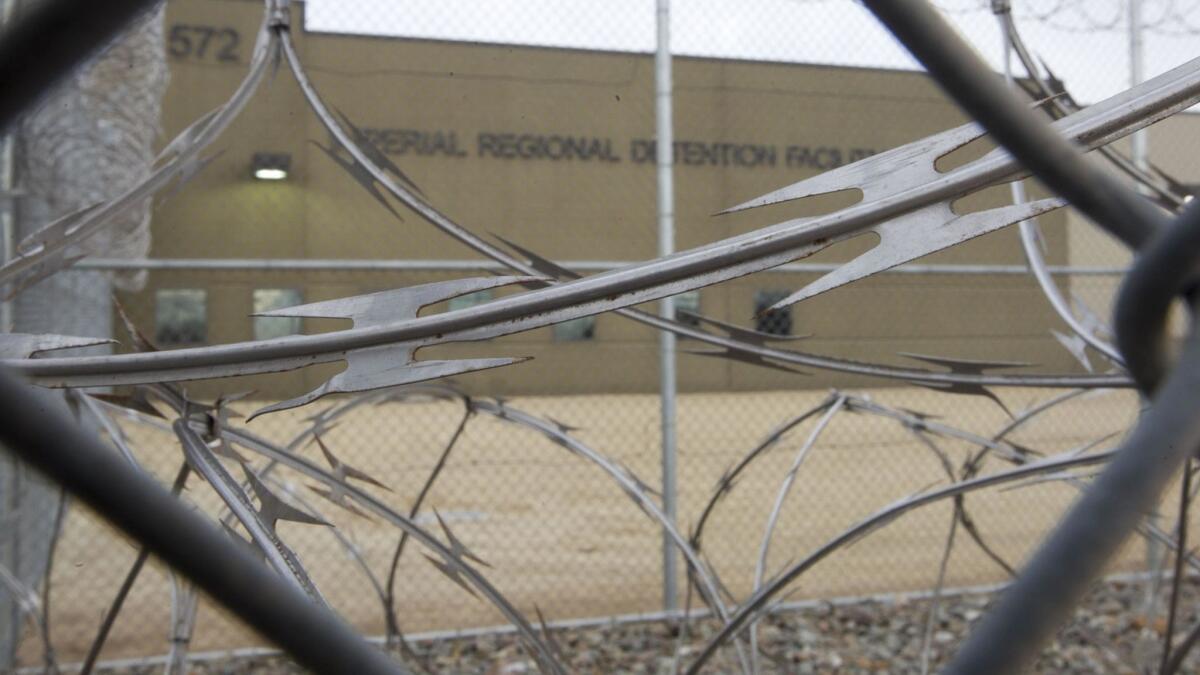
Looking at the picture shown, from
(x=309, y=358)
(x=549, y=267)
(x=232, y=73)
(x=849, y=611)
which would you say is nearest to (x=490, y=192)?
→ (x=232, y=73)

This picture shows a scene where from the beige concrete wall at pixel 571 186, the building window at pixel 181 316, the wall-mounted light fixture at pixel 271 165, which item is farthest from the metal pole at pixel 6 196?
the wall-mounted light fixture at pixel 271 165

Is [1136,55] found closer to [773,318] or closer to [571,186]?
[773,318]

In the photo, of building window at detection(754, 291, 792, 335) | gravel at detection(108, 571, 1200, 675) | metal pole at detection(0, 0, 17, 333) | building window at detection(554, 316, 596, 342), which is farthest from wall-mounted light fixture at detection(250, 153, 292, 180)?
gravel at detection(108, 571, 1200, 675)

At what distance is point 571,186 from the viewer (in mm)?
9344

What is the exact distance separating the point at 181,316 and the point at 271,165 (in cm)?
142

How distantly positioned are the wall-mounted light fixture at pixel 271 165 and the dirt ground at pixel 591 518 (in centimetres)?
→ 187

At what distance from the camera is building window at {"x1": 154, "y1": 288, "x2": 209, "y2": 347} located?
6371 mm

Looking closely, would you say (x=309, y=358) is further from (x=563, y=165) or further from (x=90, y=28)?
(x=563, y=165)

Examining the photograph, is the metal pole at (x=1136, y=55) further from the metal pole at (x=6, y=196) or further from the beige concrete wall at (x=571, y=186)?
the metal pole at (x=6, y=196)

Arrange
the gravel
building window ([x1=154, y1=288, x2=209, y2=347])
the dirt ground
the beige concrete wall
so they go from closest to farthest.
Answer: the gravel, the dirt ground, building window ([x1=154, y1=288, x2=209, y2=347]), the beige concrete wall

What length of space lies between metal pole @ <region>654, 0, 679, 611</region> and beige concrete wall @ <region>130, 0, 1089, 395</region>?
1819 mm

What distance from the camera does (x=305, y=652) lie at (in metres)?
0.28

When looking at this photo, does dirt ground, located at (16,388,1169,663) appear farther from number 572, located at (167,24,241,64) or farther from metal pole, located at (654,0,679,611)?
number 572, located at (167,24,241,64)

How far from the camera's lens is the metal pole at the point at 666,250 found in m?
3.47
